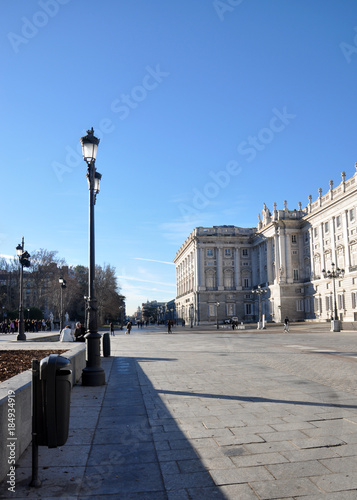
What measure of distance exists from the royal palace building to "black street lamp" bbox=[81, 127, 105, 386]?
111ft

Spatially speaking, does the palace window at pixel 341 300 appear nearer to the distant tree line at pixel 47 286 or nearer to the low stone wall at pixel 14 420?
the distant tree line at pixel 47 286

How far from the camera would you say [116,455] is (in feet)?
15.9

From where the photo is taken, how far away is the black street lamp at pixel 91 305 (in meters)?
9.77

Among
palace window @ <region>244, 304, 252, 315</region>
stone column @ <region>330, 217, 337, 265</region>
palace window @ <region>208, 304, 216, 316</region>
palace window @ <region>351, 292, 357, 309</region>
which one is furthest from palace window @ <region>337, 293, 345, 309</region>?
palace window @ <region>208, 304, 216, 316</region>

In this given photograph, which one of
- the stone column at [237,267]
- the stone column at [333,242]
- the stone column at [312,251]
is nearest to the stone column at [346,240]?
the stone column at [333,242]

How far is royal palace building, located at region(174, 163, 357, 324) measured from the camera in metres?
57.6

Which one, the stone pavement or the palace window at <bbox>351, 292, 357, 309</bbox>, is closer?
the stone pavement

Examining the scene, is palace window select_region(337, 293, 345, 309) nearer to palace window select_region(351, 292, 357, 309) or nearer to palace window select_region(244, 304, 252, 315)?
palace window select_region(351, 292, 357, 309)

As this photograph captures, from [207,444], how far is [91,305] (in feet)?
18.0

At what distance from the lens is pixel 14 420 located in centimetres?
417

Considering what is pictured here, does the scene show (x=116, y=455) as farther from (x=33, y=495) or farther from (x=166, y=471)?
(x=33, y=495)

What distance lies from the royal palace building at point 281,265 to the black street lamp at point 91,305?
33783 mm

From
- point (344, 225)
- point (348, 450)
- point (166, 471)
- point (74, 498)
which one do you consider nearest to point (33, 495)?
point (74, 498)

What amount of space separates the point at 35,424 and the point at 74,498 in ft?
2.33
